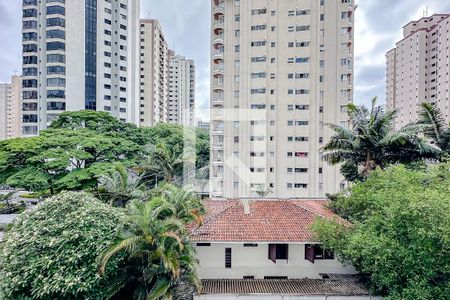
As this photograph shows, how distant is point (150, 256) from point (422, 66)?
78064mm

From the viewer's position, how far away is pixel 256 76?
32.4 meters

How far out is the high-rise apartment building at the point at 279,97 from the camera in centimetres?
3206

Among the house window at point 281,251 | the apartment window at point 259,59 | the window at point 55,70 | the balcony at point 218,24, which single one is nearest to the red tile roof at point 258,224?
the house window at point 281,251

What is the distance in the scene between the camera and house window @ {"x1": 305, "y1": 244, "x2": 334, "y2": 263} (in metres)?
12.8

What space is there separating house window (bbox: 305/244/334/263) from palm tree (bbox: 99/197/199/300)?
6060 millimetres

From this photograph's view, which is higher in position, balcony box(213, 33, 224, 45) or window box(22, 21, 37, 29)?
window box(22, 21, 37, 29)

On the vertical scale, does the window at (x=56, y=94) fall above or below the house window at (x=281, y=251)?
above

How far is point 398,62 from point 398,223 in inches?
3093

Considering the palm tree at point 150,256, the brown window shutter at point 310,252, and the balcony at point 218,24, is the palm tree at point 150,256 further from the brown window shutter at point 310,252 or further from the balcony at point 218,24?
the balcony at point 218,24

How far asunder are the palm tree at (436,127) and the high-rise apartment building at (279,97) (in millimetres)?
16001

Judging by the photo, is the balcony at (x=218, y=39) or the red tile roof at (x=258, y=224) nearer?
the red tile roof at (x=258, y=224)

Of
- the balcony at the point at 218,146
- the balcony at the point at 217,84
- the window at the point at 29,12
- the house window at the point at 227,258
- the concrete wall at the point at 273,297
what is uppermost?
the window at the point at 29,12

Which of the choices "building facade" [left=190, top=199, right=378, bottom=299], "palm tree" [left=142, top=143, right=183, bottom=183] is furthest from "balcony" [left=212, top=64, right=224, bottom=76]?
"building facade" [left=190, top=199, right=378, bottom=299]

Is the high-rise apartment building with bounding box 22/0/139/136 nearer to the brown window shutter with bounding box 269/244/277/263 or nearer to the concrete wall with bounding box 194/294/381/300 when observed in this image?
the brown window shutter with bounding box 269/244/277/263
